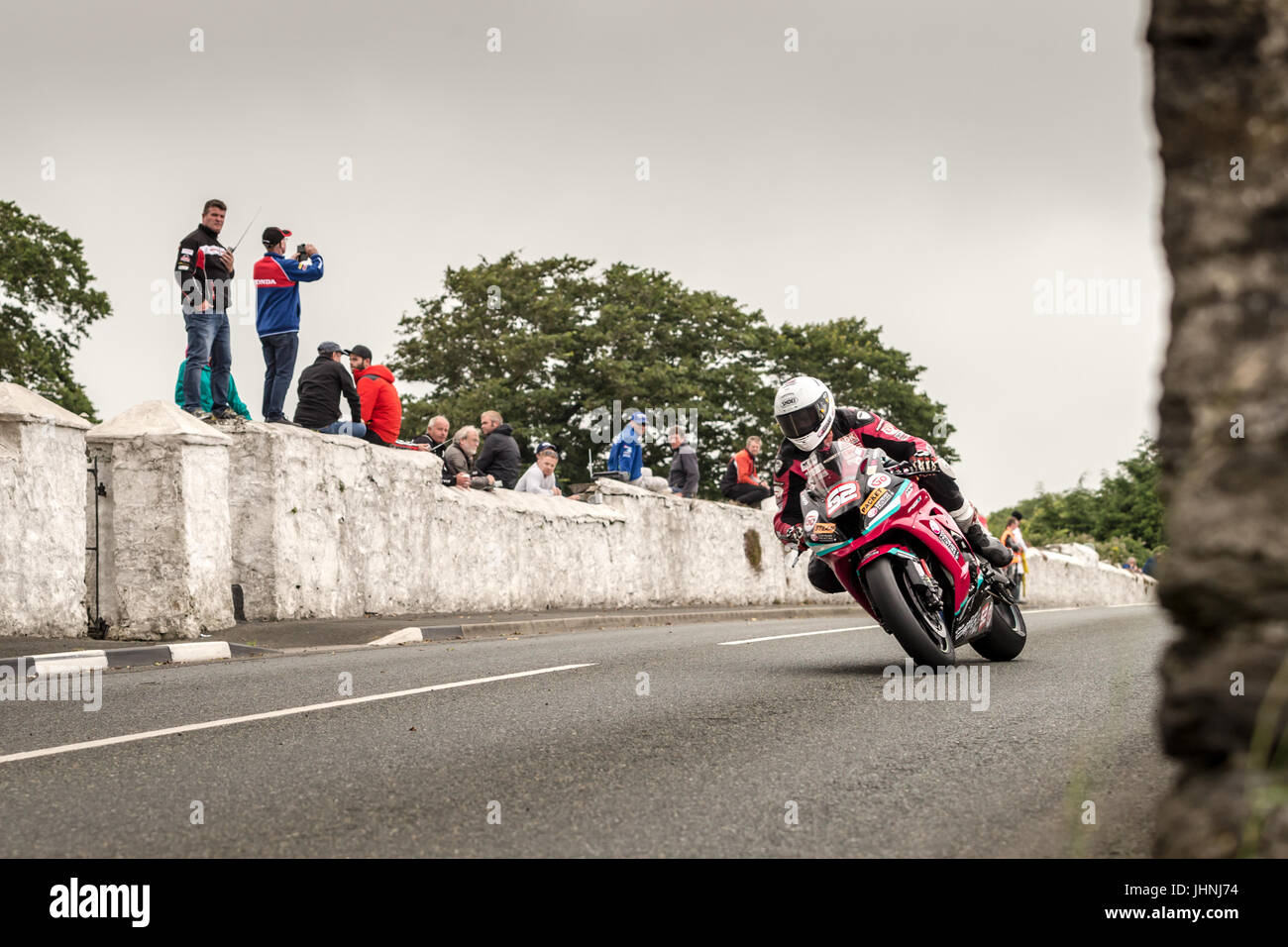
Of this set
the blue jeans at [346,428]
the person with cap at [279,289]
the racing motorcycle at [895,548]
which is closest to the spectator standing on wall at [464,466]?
the blue jeans at [346,428]

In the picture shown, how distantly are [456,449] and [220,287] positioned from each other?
5.33 metres

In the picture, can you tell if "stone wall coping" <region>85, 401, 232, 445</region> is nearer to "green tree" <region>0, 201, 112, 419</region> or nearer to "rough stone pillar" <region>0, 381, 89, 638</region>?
"rough stone pillar" <region>0, 381, 89, 638</region>

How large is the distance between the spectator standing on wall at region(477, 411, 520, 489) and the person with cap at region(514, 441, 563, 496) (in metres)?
0.67

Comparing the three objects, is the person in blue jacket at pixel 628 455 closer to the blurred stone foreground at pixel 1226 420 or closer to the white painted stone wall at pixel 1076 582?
the white painted stone wall at pixel 1076 582

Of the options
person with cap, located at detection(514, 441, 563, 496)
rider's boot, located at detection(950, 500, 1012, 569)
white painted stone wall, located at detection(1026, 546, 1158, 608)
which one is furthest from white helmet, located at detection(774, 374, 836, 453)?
white painted stone wall, located at detection(1026, 546, 1158, 608)

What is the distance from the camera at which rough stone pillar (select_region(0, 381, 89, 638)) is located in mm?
10281

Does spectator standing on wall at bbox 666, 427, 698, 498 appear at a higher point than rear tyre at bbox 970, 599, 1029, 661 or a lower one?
higher

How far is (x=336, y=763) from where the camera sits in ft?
16.9

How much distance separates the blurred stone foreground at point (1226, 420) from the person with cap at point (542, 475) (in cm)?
1700

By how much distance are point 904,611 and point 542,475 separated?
12.2 metres

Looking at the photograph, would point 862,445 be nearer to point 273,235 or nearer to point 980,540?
point 980,540

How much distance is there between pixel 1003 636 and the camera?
9211mm

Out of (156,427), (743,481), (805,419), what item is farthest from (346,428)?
(743,481)
